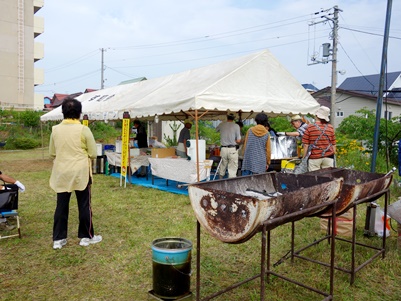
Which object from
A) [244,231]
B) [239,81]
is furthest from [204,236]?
[239,81]

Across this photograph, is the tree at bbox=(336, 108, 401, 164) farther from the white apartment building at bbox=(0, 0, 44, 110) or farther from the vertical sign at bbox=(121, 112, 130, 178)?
the white apartment building at bbox=(0, 0, 44, 110)

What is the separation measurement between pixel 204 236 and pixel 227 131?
313 centimetres

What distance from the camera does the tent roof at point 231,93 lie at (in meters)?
6.80

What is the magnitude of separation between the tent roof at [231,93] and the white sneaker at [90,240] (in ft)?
9.81

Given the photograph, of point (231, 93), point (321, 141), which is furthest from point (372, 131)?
point (321, 141)

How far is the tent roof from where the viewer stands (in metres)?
6.80

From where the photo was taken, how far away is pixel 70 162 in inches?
159

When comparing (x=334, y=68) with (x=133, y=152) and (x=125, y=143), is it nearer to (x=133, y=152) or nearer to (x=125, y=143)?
(x=133, y=152)

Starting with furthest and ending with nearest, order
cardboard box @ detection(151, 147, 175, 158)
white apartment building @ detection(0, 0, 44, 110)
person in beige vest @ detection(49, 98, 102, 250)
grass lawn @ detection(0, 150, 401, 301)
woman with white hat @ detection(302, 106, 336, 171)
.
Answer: white apartment building @ detection(0, 0, 44, 110) < cardboard box @ detection(151, 147, 175, 158) < woman with white hat @ detection(302, 106, 336, 171) < person in beige vest @ detection(49, 98, 102, 250) < grass lawn @ detection(0, 150, 401, 301)

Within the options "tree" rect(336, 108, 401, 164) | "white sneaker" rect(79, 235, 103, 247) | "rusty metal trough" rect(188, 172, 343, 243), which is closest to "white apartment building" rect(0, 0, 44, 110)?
"tree" rect(336, 108, 401, 164)

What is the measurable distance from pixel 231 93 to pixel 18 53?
97.7 ft

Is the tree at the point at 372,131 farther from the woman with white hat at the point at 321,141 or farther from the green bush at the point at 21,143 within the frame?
the green bush at the point at 21,143

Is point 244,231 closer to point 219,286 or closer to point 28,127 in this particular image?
point 219,286

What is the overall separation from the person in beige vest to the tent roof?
2.76m
